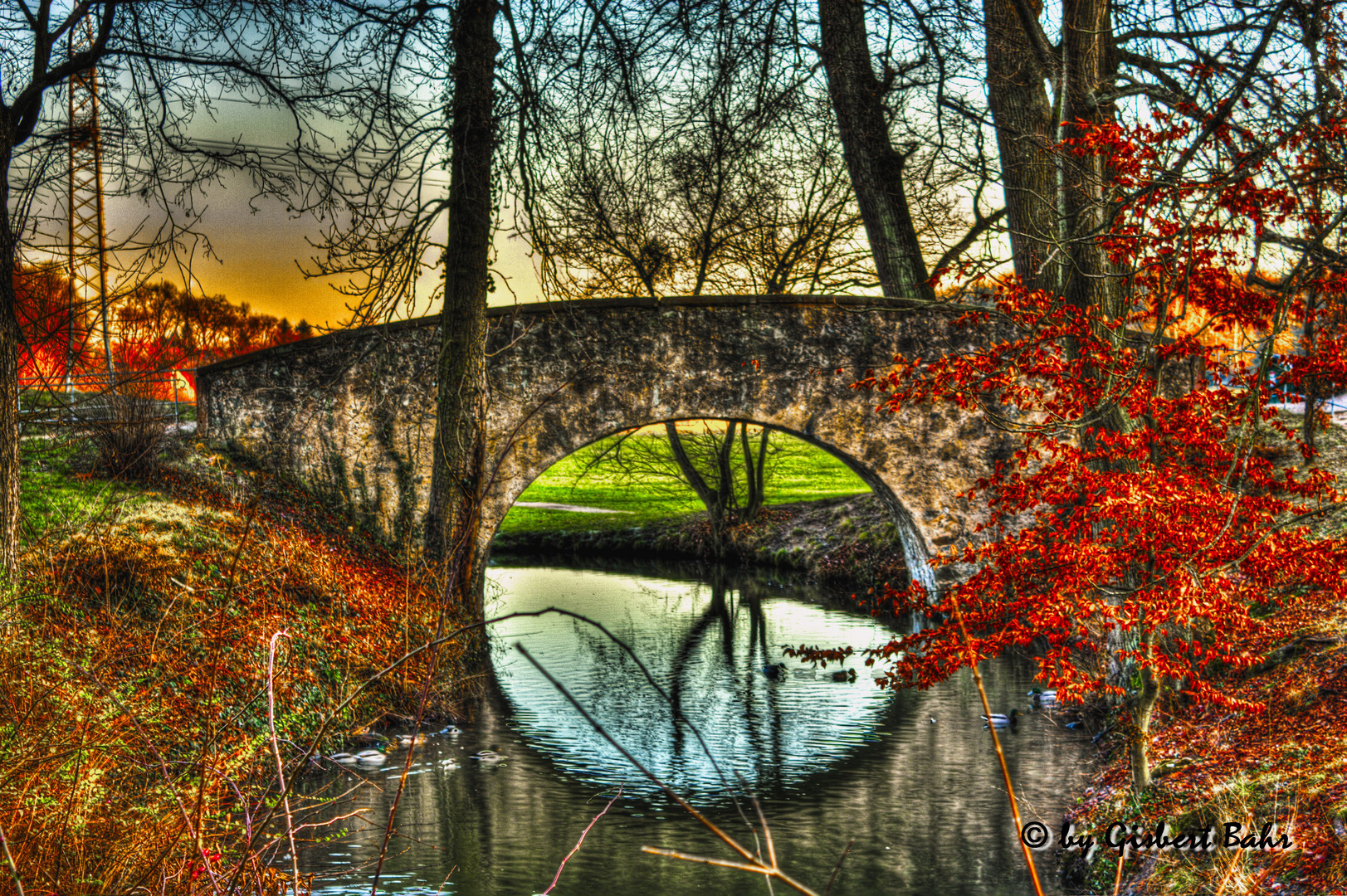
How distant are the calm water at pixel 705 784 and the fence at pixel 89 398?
9.73ft

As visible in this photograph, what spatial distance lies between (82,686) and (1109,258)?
23.2 ft

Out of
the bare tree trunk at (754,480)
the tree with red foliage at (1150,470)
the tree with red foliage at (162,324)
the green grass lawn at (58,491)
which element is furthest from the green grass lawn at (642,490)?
the tree with red foliage at (1150,470)

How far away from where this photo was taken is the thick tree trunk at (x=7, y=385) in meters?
5.79

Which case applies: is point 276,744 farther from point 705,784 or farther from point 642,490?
→ point 642,490

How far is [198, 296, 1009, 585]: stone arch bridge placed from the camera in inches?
407

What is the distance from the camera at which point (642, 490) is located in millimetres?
27094

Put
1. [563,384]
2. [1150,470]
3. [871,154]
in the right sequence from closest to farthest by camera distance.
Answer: [1150,470], [563,384], [871,154]

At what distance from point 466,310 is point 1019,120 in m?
5.21

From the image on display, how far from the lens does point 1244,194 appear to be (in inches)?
216

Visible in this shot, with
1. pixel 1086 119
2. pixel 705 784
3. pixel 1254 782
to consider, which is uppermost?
pixel 1086 119

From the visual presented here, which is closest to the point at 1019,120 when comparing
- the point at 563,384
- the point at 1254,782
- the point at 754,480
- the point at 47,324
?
the point at 563,384

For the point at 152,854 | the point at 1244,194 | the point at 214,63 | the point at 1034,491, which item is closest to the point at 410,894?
the point at 152,854

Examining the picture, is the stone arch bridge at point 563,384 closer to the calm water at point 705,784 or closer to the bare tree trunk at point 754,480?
the calm water at point 705,784

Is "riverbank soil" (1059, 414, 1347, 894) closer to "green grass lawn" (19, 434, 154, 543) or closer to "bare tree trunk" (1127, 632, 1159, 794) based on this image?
"bare tree trunk" (1127, 632, 1159, 794)
